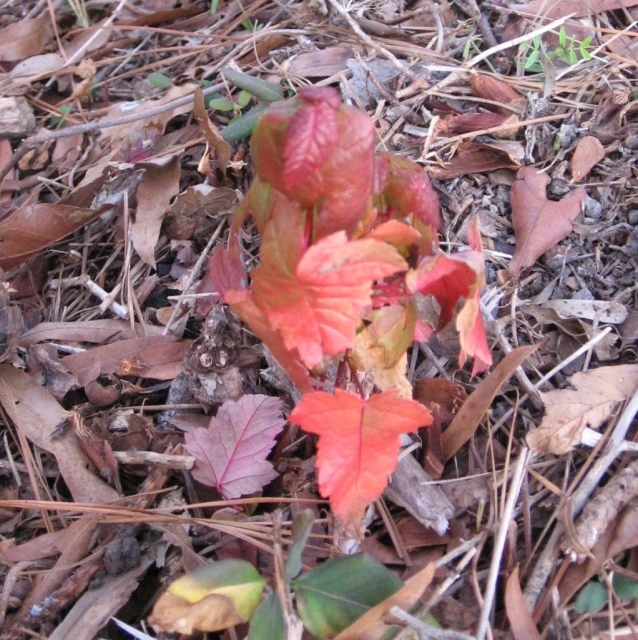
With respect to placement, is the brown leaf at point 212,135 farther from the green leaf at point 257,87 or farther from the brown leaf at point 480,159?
the brown leaf at point 480,159

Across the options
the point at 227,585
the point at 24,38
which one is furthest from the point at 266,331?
the point at 24,38

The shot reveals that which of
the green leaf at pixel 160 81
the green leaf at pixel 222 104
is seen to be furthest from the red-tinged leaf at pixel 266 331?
the green leaf at pixel 160 81

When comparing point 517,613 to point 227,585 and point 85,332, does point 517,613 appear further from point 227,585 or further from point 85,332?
point 85,332

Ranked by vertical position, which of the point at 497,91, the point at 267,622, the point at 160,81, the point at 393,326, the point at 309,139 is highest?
the point at 309,139

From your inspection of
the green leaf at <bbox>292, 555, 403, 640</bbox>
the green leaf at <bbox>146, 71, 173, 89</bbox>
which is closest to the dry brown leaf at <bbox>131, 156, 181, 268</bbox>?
the green leaf at <bbox>146, 71, 173, 89</bbox>

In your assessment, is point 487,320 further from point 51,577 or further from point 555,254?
point 51,577

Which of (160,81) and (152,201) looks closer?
(152,201)
